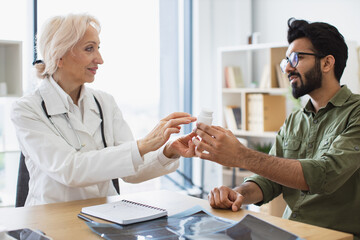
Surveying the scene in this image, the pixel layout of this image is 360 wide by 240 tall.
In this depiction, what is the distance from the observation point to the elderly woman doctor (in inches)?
70.4

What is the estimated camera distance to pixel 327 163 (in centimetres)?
173

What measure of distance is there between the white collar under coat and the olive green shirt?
749 millimetres

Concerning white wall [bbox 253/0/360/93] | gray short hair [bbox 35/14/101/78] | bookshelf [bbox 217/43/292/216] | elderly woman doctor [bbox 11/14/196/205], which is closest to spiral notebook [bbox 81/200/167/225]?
elderly woman doctor [bbox 11/14/196/205]

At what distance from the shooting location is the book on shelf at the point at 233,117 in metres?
4.46

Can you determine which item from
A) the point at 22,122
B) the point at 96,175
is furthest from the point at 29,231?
the point at 22,122

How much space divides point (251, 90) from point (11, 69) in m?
2.09

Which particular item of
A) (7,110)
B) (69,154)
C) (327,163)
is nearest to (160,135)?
(69,154)

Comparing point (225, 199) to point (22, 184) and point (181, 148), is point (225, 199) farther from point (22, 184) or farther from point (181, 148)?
point (22, 184)

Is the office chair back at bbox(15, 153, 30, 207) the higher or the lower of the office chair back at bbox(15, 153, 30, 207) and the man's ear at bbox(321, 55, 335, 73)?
the lower

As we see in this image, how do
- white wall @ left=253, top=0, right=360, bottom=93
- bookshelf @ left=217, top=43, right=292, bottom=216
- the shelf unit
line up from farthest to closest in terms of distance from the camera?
1. bookshelf @ left=217, top=43, right=292, bottom=216
2. white wall @ left=253, top=0, right=360, bottom=93
3. the shelf unit

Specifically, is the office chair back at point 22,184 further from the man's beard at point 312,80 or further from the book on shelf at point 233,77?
the book on shelf at point 233,77

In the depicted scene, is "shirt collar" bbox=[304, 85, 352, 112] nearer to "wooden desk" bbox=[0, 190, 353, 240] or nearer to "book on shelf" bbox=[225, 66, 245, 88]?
"wooden desk" bbox=[0, 190, 353, 240]

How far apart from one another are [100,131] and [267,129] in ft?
7.93

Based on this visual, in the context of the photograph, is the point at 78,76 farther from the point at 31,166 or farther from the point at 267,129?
the point at 267,129
